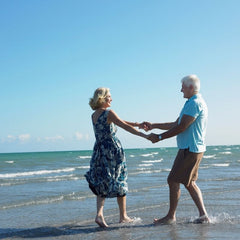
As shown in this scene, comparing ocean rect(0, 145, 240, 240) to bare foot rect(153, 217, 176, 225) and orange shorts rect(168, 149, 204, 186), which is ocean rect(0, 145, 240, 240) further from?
orange shorts rect(168, 149, 204, 186)

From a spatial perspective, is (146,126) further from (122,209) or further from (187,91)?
(122,209)

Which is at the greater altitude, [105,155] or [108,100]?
[108,100]

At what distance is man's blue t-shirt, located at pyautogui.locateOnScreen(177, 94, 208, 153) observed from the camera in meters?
4.92

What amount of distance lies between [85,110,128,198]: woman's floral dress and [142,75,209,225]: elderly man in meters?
0.65

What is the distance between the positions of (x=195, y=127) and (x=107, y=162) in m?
1.23

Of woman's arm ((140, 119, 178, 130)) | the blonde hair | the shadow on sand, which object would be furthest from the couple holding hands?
woman's arm ((140, 119, 178, 130))

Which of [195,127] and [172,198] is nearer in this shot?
[195,127]

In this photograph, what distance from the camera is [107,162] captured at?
202 inches

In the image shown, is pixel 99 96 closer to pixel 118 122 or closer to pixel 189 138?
pixel 118 122

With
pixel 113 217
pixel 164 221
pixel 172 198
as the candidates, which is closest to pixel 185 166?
pixel 172 198

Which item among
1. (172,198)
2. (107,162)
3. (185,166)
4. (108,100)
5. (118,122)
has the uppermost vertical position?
(108,100)

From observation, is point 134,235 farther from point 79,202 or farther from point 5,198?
point 5,198

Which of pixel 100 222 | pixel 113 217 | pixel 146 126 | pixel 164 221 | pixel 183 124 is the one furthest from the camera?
pixel 146 126

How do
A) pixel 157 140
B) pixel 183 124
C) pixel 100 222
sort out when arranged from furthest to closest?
1. pixel 157 140
2. pixel 100 222
3. pixel 183 124
